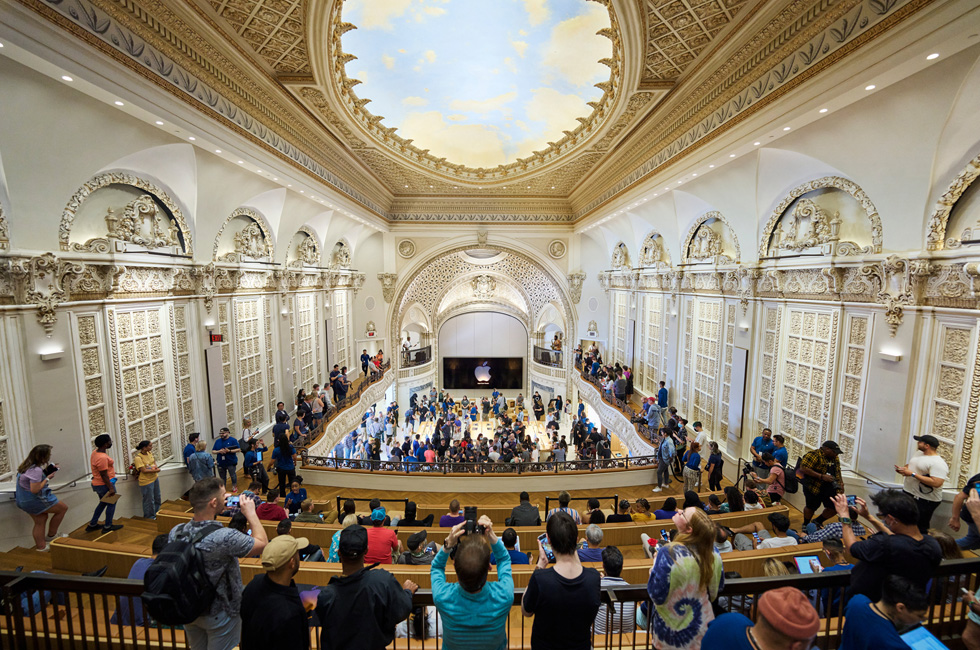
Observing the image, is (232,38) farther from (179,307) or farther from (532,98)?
(532,98)

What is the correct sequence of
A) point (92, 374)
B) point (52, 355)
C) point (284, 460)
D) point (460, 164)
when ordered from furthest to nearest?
point (460, 164) < point (284, 460) < point (92, 374) < point (52, 355)

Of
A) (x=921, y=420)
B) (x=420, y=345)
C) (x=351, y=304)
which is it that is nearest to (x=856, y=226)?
(x=921, y=420)

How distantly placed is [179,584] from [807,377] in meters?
7.97

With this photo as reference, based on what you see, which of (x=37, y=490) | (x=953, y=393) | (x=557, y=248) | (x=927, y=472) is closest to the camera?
(x=927, y=472)

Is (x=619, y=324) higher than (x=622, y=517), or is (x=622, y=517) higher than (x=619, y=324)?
(x=619, y=324)

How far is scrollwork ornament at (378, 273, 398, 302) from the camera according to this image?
1636 centimetres

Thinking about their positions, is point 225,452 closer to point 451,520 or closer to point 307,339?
point 451,520

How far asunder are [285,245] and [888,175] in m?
11.1

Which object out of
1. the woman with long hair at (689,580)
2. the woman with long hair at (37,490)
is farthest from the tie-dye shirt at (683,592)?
the woman with long hair at (37,490)

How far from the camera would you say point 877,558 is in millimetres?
2020

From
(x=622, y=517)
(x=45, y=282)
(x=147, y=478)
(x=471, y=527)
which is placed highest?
(x=45, y=282)

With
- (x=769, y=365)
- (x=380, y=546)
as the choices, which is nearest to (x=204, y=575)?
(x=380, y=546)

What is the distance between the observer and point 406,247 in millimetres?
16531

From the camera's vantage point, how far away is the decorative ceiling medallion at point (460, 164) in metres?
5.93
